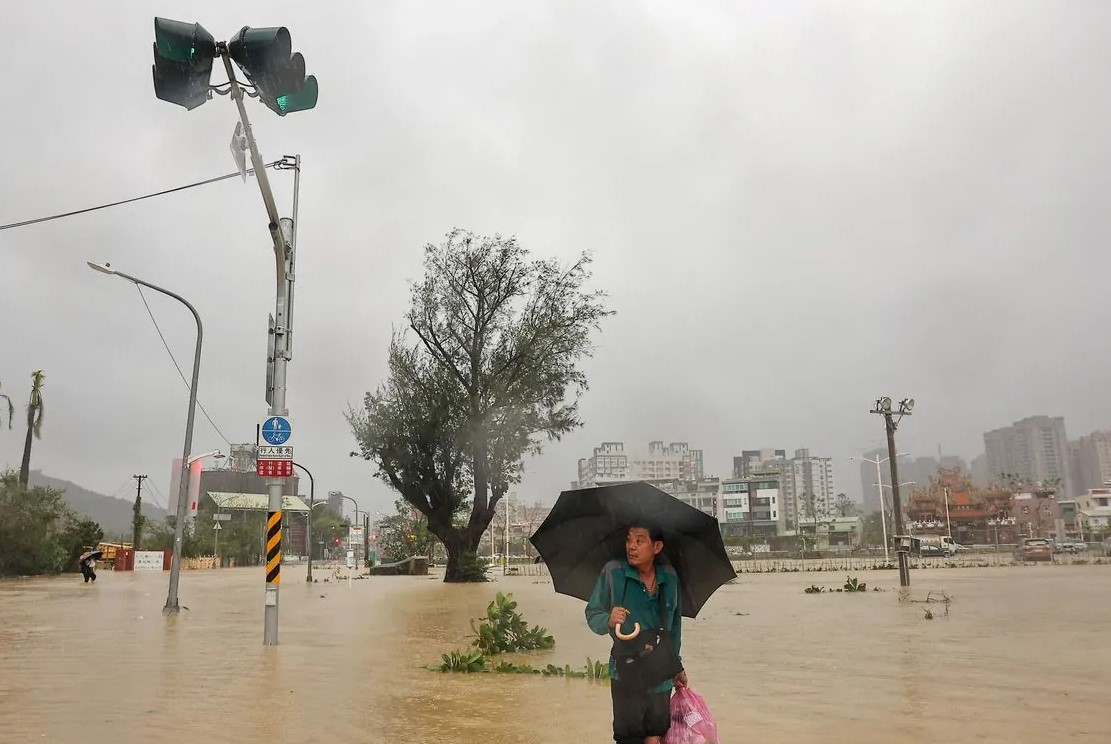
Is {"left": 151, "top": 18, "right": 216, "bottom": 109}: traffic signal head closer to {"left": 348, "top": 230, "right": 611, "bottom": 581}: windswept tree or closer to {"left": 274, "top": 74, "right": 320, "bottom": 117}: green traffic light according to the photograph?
{"left": 274, "top": 74, "right": 320, "bottom": 117}: green traffic light

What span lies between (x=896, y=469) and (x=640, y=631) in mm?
27685

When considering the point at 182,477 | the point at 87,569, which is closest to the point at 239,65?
the point at 182,477

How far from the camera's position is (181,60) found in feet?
25.2

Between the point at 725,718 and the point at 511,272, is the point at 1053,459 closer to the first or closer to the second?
the point at 511,272

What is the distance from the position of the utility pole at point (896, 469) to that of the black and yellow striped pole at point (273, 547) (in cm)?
2116

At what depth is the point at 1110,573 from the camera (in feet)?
114

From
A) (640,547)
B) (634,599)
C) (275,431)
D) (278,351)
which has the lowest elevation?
(634,599)

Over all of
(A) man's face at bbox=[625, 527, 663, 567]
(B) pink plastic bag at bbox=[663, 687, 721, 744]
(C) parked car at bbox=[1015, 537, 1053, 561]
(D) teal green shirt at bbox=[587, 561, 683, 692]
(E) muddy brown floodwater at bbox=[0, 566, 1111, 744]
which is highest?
(A) man's face at bbox=[625, 527, 663, 567]

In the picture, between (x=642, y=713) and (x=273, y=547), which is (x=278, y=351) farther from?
(x=642, y=713)

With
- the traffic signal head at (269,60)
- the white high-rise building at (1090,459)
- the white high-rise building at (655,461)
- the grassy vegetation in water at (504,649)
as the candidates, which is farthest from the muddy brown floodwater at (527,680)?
the white high-rise building at (1090,459)

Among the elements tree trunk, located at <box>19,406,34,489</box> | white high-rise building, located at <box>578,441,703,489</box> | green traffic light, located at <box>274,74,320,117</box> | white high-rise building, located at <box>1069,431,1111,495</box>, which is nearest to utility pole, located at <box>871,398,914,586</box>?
green traffic light, located at <box>274,74,320,117</box>

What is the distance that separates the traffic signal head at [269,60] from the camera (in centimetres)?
796

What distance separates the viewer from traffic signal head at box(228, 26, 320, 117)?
7.96 meters

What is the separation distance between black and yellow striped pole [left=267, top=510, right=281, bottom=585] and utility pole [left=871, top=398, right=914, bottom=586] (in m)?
21.2
